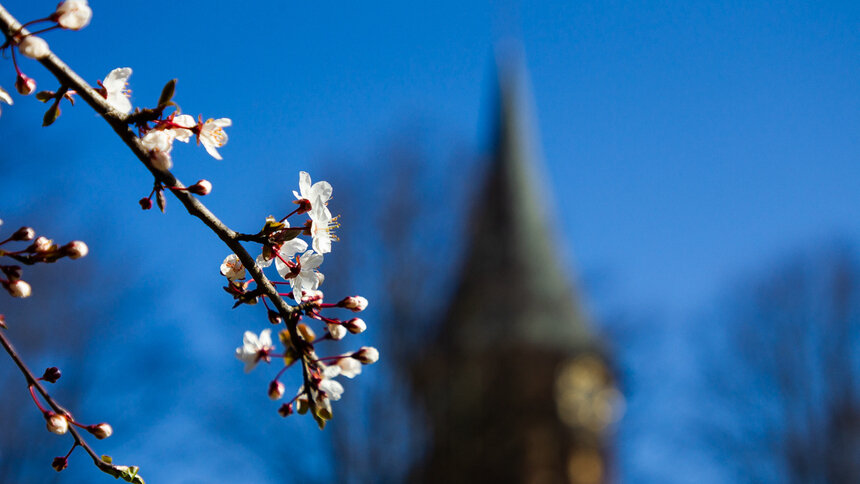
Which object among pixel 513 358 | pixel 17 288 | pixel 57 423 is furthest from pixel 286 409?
pixel 513 358

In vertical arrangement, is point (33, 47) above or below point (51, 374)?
above

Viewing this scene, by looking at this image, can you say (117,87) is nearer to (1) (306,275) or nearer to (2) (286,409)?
(1) (306,275)

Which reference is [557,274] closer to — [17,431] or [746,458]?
[746,458]

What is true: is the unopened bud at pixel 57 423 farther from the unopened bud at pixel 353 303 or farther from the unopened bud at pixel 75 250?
the unopened bud at pixel 353 303

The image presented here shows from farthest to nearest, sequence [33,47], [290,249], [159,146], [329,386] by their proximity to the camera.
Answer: [329,386] → [290,249] → [159,146] → [33,47]

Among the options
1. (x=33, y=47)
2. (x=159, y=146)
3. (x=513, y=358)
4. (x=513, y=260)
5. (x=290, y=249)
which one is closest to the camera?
(x=33, y=47)

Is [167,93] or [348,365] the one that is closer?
[167,93]

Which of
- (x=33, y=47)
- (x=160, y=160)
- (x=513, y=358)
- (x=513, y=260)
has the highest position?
(x=513, y=260)

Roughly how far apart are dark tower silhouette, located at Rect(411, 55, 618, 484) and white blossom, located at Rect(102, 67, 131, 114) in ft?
33.0

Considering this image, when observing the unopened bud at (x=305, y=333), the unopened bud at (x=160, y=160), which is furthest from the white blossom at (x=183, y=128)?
the unopened bud at (x=305, y=333)

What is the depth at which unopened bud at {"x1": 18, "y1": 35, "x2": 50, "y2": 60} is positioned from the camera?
3.79ft

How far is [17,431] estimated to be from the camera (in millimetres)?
8227

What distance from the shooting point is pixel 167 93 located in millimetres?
1259

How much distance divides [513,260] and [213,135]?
46.1ft
